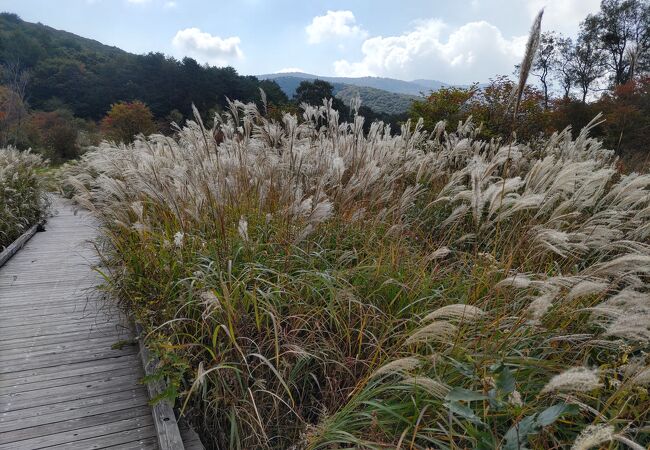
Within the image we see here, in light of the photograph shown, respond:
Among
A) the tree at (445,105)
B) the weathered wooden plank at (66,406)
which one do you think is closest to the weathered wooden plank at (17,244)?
the weathered wooden plank at (66,406)

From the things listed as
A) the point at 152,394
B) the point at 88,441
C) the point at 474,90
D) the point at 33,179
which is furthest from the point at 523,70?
the point at 474,90

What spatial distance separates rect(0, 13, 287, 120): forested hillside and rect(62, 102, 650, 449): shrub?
101 feet

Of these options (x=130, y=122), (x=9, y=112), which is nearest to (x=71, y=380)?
(x=130, y=122)

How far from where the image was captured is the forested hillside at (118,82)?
3572cm

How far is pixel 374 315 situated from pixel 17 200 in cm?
776

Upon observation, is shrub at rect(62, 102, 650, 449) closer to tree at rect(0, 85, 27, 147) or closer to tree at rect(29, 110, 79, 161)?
tree at rect(29, 110, 79, 161)

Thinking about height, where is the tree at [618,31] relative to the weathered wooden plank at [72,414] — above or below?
above

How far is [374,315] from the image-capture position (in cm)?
205

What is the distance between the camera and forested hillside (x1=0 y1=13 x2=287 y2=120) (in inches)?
1406

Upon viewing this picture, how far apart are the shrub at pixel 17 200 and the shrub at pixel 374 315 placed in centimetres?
372

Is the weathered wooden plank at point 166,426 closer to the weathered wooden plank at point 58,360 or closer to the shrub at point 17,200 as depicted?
the weathered wooden plank at point 58,360

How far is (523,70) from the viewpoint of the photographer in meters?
2.12

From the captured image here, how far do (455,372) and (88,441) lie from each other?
2.13 m

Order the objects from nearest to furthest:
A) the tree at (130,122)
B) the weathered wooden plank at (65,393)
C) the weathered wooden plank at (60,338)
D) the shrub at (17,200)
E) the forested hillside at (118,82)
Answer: the weathered wooden plank at (65,393), the weathered wooden plank at (60,338), the shrub at (17,200), the tree at (130,122), the forested hillside at (118,82)
